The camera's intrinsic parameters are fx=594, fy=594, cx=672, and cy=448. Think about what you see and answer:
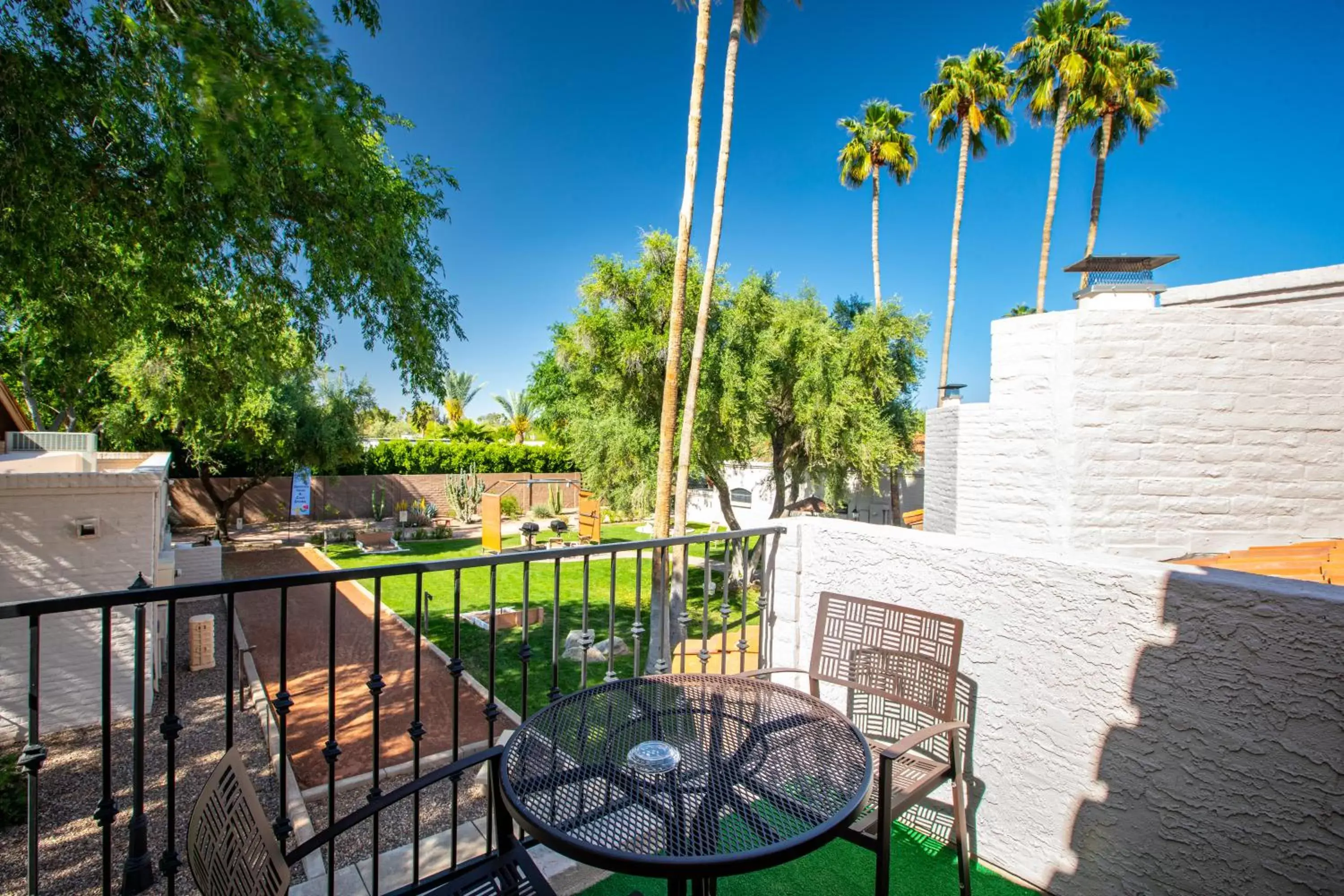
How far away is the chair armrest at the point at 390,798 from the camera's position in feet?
4.08

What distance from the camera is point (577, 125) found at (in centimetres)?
1486

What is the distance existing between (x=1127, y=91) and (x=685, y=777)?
1963 centimetres

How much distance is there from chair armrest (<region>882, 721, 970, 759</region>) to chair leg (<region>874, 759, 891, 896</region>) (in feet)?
0.07

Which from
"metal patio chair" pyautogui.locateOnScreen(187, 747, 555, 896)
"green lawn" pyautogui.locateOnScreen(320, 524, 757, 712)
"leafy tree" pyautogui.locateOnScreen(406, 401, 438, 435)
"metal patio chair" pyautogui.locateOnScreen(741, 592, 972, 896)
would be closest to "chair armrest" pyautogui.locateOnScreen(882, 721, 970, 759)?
"metal patio chair" pyautogui.locateOnScreen(741, 592, 972, 896)

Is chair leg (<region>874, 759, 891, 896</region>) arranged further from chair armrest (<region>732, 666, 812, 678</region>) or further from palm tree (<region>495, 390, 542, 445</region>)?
palm tree (<region>495, 390, 542, 445</region>)

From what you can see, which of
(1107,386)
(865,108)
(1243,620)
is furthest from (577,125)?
(1243,620)

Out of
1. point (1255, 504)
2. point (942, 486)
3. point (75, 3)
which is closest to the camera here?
point (75, 3)

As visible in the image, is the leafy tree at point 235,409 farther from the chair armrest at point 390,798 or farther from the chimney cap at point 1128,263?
the chimney cap at point 1128,263

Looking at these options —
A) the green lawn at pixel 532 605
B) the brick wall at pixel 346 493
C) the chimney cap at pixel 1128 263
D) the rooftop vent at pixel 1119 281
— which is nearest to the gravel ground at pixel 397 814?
the green lawn at pixel 532 605

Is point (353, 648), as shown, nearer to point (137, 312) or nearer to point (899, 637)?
point (137, 312)

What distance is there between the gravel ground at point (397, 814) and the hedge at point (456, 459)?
16.1m

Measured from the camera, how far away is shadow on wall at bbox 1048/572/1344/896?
5.44ft

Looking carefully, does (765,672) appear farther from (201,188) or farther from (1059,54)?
(1059,54)

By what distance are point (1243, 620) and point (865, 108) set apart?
1918 centimetres
